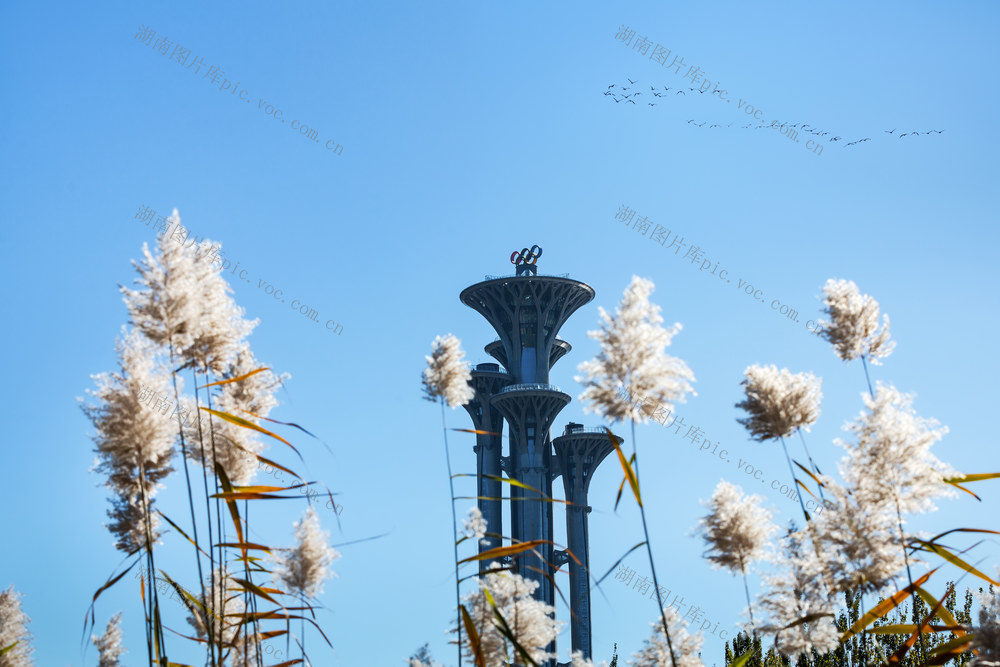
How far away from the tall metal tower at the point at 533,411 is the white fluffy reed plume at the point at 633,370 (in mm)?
41239

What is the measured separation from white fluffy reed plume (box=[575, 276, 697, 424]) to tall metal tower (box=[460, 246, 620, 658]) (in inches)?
1624

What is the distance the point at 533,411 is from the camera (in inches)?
1886

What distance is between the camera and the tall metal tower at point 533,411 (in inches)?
1877

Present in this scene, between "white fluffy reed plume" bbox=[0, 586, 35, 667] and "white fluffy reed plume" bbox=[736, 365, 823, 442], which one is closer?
"white fluffy reed plume" bbox=[736, 365, 823, 442]

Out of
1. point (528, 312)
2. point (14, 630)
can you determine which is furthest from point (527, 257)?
point (14, 630)

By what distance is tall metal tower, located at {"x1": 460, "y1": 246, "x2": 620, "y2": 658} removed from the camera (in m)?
47.7

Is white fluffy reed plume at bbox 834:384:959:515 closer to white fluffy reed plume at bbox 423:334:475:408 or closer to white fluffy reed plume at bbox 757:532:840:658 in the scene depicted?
white fluffy reed plume at bbox 757:532:840:658

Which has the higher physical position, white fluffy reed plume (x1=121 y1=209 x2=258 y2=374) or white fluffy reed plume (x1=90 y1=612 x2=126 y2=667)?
white fluffy reed plume (x1=121 y1=209 x2=258 y2=374)

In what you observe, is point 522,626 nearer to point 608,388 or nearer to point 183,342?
point 608,388

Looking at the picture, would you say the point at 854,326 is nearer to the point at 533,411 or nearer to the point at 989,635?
the point at 989,635

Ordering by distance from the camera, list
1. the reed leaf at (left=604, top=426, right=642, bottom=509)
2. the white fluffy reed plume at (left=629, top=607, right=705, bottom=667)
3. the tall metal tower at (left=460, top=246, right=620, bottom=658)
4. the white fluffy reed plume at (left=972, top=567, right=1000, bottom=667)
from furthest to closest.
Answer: the tall metal tower at (left=460, top=246, right=620, bottom=658), the white fluffy reed plume at (left=629, top=607, right=705, bottom=667), the reed leaf at (left=604, top=426, right=642, bottom=509), the white fluffy reed plume at (left=972, top=567, right=1000, bottom=667)

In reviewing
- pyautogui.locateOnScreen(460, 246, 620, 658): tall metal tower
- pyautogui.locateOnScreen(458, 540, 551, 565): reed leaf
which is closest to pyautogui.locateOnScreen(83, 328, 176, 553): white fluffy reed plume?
pyautogui.locateOnScreen(458, 540, 551, 565): reed leaf

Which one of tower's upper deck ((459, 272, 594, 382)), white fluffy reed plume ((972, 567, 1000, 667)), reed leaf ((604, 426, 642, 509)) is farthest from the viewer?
tower's upper deck ((459, 272, 594, 382))

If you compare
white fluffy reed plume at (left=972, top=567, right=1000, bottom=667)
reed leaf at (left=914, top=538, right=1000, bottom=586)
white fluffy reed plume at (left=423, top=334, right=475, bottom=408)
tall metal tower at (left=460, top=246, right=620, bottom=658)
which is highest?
tall metal tower at (left=460, top=246, right=620, bottom=658)
